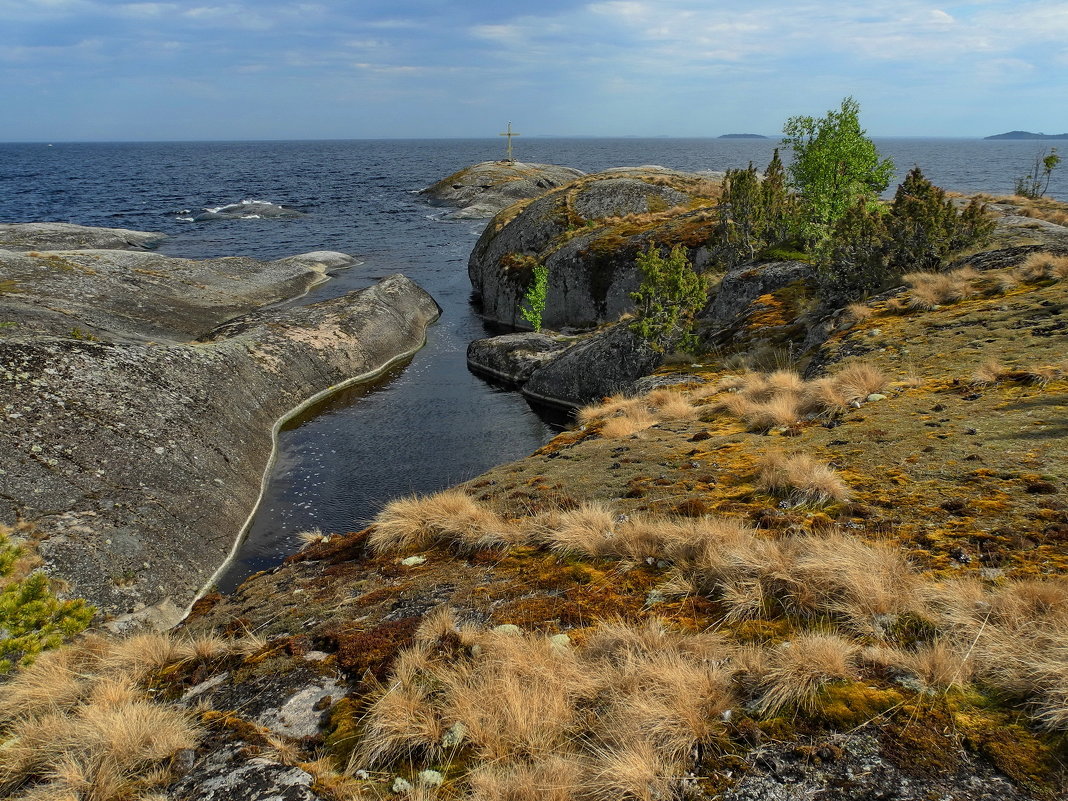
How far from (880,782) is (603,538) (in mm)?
4669

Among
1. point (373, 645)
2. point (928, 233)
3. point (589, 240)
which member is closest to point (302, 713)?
point (373, 645)

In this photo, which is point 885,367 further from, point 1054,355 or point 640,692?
point 640,692

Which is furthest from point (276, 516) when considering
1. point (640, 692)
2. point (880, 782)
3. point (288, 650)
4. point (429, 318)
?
point (429, 318)

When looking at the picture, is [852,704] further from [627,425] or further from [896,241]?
[896,241]

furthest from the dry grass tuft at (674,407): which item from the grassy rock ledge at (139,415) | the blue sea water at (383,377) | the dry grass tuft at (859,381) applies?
the grassy rock ledge at (139,415)

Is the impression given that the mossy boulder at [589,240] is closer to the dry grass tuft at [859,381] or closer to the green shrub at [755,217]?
the green shrub at [755,217]

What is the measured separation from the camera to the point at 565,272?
42875mm

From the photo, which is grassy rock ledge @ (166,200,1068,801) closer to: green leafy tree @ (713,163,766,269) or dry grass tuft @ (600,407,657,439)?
dry grass tuft @ (600,407,657,439)

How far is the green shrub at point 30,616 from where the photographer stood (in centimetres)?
751

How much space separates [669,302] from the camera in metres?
26.1

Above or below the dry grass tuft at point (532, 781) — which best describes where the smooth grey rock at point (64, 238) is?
above

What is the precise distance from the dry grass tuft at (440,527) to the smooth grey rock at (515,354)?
21.7m

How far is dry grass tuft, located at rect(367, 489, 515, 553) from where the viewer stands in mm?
9553

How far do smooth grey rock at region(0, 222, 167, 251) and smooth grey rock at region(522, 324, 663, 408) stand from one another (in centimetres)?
5195
